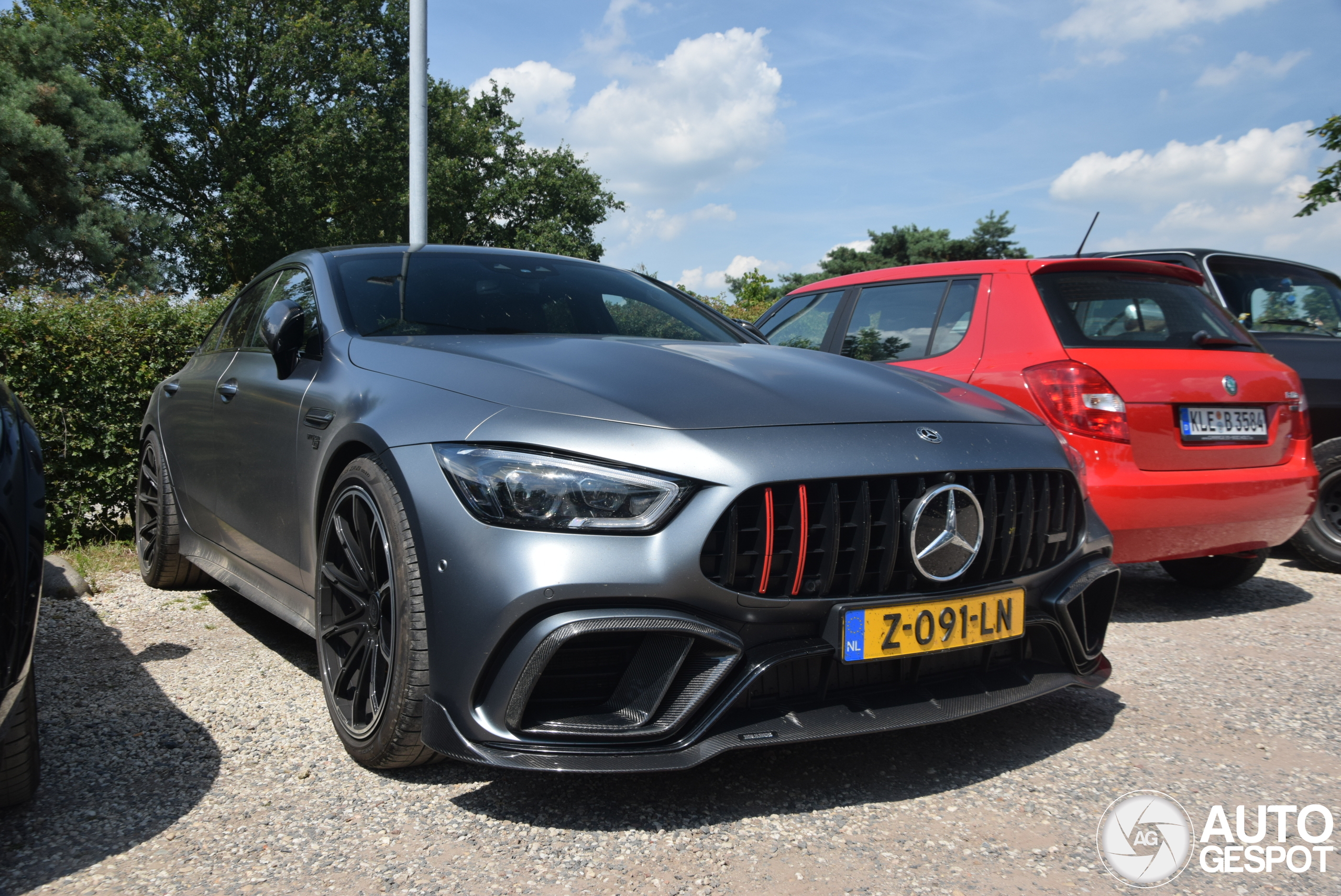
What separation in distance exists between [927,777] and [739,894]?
0.83 meters

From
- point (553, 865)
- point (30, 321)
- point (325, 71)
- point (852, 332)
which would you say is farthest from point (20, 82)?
point (553, 865)

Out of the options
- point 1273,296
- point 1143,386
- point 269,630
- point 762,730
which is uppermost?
point 1273,296

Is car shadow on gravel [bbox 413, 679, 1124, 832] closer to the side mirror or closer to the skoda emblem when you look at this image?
the skoda emblem

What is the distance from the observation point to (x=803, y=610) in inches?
87.8

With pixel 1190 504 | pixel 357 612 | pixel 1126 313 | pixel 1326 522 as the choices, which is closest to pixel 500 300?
pixel 357 612

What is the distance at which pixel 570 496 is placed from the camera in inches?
85.4

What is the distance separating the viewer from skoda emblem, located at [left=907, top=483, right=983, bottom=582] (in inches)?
92.6

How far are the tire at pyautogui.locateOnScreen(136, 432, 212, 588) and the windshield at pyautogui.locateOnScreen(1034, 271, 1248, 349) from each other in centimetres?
388

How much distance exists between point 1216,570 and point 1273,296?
206 cm

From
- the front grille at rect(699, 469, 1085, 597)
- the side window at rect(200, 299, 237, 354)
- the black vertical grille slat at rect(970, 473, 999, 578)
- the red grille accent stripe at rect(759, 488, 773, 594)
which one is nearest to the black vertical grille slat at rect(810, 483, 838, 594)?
the front grille at rect(699, 469, 1085, 597)

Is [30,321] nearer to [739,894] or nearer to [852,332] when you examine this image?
[852,332]

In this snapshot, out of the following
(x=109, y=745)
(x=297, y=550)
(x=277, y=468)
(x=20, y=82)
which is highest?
(x=20, y=82)

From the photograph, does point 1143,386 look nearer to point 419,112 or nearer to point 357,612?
point 357,612

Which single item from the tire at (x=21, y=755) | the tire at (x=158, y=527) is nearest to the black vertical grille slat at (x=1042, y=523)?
the tire at (x=21, y=755)
